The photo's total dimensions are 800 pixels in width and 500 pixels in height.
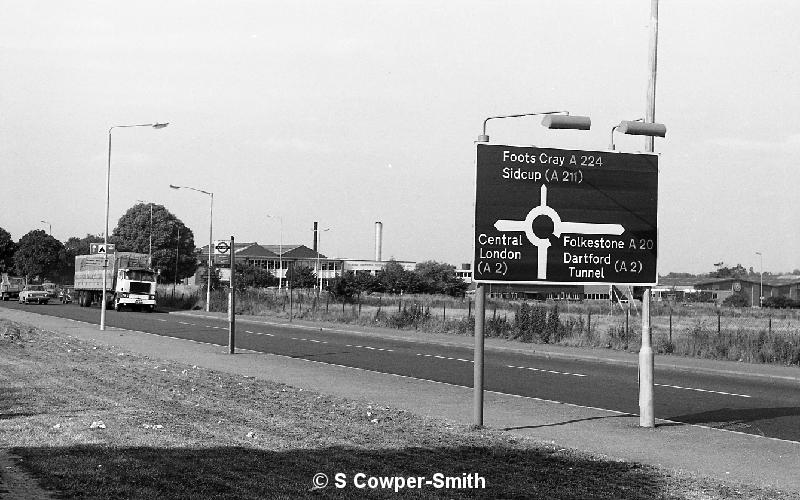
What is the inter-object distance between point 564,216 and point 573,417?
3.19m

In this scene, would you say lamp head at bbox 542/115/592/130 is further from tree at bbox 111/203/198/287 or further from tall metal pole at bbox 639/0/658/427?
tree at bbox 111/203/198/287

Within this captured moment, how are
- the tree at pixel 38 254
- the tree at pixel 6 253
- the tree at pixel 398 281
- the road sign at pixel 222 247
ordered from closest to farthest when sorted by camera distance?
1. the road sign at pixel 222 247
2. the tree at pixel 38 254
3. the tree at pixel 398 281
4. the tree at pixel 6 253

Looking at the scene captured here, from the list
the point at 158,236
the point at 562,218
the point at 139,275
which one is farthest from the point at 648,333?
the point at 158,236

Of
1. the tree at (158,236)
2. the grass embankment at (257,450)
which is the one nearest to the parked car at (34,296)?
the tree at (158,236)

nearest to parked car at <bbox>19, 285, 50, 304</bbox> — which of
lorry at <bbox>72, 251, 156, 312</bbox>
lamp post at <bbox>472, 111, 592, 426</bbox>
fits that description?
lorry at <bbox>72, 251, 156, 312</bbox>

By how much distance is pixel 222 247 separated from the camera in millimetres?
29094

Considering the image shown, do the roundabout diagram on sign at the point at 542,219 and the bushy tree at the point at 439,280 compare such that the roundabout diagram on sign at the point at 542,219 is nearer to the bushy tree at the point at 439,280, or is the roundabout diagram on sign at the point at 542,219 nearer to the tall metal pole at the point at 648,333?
the tall metal pole at the point at 648,333

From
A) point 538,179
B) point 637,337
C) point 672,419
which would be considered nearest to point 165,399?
point 538,179

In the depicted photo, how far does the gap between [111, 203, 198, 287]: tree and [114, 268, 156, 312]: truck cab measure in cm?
5440

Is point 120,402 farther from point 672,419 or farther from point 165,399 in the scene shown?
point 672,419

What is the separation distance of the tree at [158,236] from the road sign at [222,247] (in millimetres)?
91573

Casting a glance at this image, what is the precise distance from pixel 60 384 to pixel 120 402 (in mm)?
2893

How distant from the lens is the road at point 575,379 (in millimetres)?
16766

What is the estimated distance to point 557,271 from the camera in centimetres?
1472
